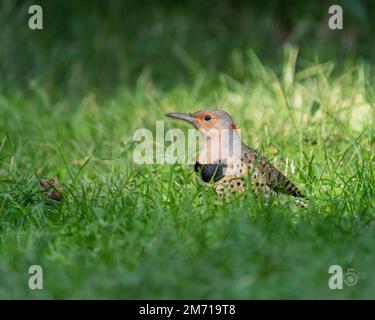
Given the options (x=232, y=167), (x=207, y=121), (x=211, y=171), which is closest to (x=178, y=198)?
(x=211, y=171)

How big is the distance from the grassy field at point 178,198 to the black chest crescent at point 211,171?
6 centimetres

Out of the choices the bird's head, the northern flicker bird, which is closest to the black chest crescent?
the northern flicker bird

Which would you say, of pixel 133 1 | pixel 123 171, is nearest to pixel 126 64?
pixel 133 1

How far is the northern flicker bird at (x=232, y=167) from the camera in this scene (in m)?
4.96

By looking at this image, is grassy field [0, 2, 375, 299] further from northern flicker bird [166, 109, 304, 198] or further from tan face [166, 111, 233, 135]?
tan face [166, 111, 233, 135]

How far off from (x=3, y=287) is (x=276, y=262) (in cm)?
126

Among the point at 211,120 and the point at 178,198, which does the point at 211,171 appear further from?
the point at 211,120

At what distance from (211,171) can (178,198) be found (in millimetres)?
265

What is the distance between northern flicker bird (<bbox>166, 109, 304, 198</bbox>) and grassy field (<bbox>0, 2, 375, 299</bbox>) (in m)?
0.12

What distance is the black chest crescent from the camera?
5.00 meters

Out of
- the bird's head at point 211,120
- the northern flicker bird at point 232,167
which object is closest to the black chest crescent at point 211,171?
the northern flicker bird at point 232,167

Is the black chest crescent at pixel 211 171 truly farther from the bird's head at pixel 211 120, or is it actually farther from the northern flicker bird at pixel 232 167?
the bird's head at pixel 211 120

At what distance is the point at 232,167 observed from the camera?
5039 millimetres

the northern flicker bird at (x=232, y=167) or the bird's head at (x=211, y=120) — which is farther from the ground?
the bird's head at (x=211, y=120)
